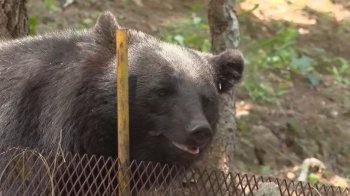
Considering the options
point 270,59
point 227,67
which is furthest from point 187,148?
point 270,59

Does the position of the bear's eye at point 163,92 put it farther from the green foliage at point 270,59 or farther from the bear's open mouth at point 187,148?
the green foliage at point 270,59

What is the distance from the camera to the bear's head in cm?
425

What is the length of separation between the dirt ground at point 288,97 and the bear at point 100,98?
339cm

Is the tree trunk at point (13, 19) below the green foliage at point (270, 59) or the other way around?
the other way around

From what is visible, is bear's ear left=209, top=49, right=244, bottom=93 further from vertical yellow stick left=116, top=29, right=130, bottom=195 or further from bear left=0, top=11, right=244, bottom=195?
vertical yellow stick left=116, top=29, right=130, bottom=195

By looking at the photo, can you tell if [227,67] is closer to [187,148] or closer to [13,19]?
[187,148]

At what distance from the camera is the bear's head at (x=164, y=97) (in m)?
4.25

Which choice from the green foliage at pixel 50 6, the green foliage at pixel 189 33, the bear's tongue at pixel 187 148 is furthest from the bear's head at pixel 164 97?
the green foliage at pixel 50 6

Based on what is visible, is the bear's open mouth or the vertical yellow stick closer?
the vertical yellow stick

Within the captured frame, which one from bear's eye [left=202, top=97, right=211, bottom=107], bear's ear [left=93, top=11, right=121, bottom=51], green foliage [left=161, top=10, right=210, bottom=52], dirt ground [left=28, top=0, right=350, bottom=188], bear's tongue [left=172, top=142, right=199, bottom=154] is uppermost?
bear's ear [left=93, top=11, right=121, bottom=51]

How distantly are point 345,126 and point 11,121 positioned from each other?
5.56m

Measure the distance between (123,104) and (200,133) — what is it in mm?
519

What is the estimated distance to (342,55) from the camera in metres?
10.4

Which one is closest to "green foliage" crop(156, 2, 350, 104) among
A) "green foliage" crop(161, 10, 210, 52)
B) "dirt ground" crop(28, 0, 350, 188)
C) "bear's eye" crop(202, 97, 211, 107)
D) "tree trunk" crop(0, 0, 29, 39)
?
"green foliage" crop(161, 10, 210, 52)
